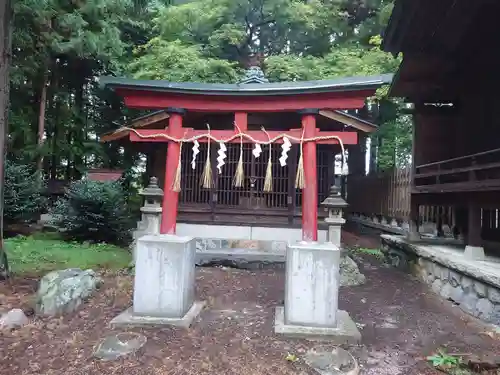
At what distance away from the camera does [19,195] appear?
41.6 feet

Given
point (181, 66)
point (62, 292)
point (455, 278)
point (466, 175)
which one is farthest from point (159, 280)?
point (181, 66)

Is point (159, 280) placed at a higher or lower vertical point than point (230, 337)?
higher

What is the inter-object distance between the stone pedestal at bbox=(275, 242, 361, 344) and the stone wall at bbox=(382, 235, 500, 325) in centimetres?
211

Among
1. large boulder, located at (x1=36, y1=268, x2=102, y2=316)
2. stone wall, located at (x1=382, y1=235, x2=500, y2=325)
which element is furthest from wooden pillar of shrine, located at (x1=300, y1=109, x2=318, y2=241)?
large boulder, located at (x1=36, y1=268, x2=102, y2=316)

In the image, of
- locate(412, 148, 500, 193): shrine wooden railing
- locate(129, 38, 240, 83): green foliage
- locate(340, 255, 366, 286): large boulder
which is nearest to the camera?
locate(412, 148, 500, 193): shrine wooden railing

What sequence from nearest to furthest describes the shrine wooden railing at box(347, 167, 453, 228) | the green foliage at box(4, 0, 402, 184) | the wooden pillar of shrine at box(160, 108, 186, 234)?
the wooden pillar of shrine at box(160, 108, 186, 234) → the shrine wooden railing at box(347, 167, 453, 228) → the green foliage at box(4, 0, 402, 184)

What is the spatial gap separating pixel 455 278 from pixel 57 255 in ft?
28.7

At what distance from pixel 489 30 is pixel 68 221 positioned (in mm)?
11858

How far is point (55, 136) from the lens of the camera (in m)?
16.8

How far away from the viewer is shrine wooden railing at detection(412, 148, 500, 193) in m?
6.30

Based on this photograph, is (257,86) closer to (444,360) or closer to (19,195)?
(444,360)

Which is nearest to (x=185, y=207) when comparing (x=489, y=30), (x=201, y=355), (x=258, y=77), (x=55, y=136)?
(x=258, y=77)

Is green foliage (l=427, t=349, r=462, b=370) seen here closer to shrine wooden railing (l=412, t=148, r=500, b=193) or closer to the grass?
shrine wooden railing (l=412, t=148, r=500, b=193)

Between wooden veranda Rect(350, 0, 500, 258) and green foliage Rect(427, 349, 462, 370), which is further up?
wooden veranda Rect(350, 0, 500, 258)
